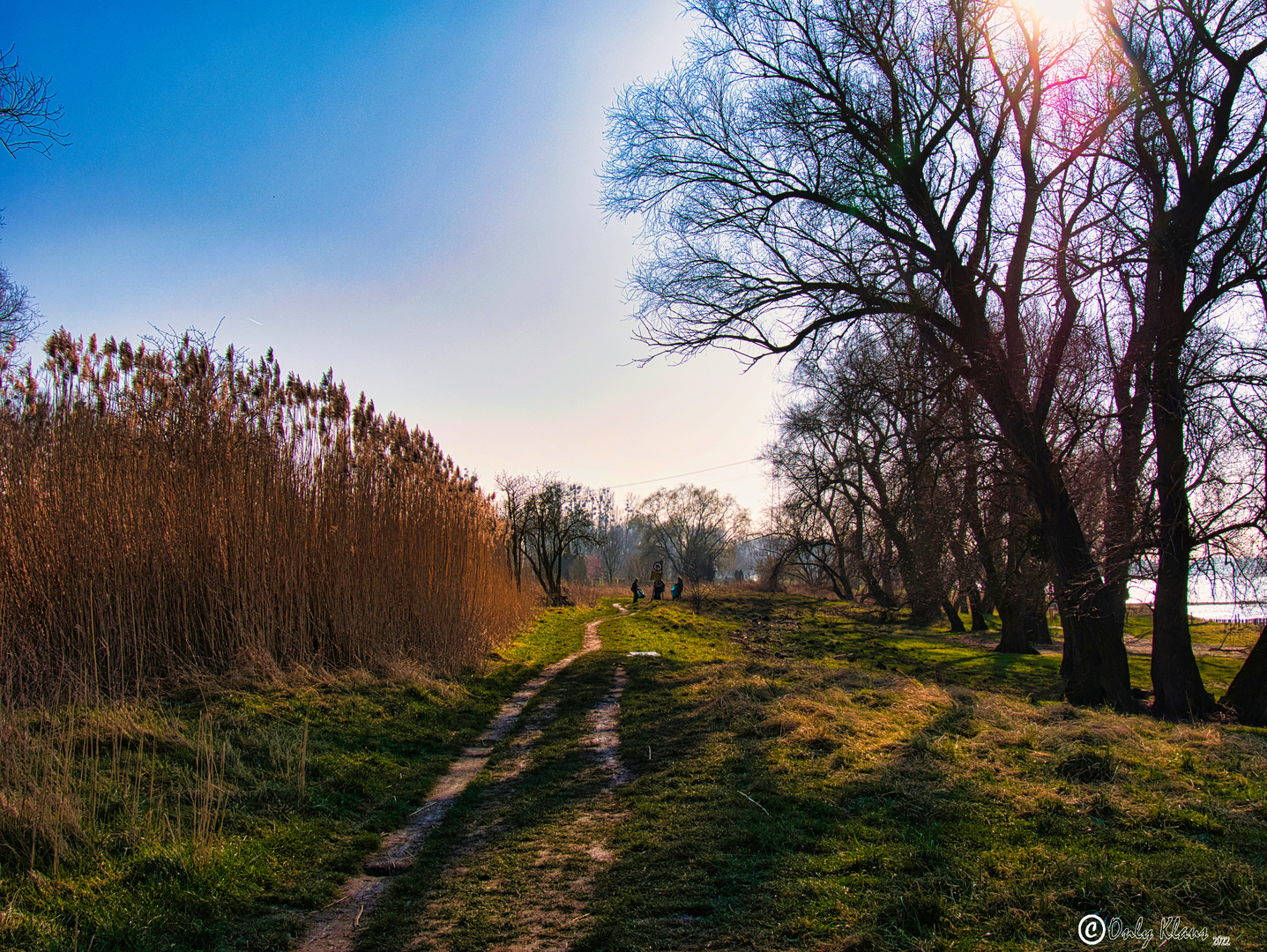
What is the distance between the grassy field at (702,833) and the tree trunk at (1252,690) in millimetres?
2118

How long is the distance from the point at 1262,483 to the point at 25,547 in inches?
496

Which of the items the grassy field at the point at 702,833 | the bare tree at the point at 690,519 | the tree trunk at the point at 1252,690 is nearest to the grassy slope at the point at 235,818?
the grassy field at the point at 702,833

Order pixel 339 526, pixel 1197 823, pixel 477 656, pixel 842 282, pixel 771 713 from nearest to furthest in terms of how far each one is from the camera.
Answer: pixel 1197 823 < pixel 771 713 < pixel 339 526 < pixel 842 282 < pixel 477 656

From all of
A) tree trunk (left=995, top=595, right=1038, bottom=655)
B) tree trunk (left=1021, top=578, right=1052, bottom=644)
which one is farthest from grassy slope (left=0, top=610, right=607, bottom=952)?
tree trunk (left=995, top=595, right=1038, bottom=655)

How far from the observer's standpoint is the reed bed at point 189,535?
5797 mm

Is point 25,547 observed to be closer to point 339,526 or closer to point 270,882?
point 339,526

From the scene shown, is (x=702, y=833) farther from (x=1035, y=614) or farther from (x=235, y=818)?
(x=1035, y=614)

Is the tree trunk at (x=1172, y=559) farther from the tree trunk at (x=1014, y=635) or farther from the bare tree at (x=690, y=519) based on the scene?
the bare tree at (x=690, y=519)

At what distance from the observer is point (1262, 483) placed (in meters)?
7.78

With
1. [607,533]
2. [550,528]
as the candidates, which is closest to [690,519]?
[607,533]

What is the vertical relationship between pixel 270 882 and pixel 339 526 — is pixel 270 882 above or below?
below

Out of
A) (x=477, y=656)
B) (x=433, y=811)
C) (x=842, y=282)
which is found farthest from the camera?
(x=477, y=656)

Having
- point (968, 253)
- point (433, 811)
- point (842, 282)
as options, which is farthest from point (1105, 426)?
point (433, 811)

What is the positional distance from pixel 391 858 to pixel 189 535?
468 cm
